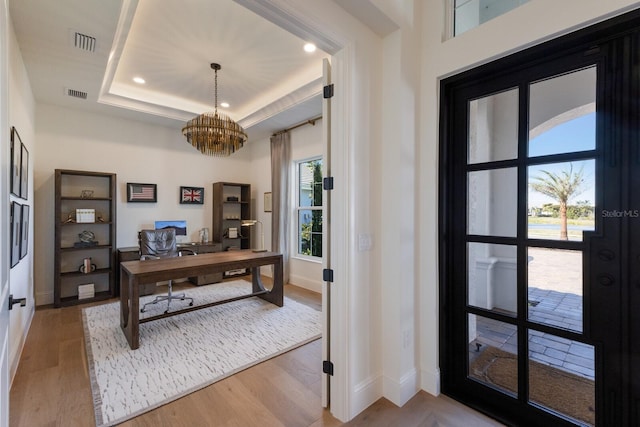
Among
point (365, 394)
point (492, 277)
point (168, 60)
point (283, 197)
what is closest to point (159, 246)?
point (283, 197)

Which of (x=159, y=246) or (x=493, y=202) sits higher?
(x=493, y=202)

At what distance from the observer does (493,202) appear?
1.88 metres

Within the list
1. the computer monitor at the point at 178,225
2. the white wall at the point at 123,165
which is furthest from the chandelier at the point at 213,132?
the computer monitor at the point at 178,225

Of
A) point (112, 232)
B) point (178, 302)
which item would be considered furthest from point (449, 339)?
point (112, 232)

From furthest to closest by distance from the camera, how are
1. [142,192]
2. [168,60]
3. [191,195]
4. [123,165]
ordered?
[191,195] → [142,192] → [123,165] → [168,60]

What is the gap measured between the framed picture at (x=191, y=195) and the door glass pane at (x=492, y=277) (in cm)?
493

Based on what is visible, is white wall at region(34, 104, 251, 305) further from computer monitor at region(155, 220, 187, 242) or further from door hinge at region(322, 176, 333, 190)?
door hinge at region(322, 176, 333, 190)

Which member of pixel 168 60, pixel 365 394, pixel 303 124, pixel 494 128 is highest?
pixel 168 60

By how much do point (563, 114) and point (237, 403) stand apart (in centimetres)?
278

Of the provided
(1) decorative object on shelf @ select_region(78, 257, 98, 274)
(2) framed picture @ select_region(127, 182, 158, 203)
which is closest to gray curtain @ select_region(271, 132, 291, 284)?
(2) framed picture @ select_region(127, 182, 158, 203)

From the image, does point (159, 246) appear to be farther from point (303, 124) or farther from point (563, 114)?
point (563, 114)

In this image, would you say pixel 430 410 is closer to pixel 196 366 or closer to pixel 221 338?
pixel 196 366

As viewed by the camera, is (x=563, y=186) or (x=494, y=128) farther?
(x=494, y=128)

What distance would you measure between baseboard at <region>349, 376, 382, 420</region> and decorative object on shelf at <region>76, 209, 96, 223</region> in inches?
175
